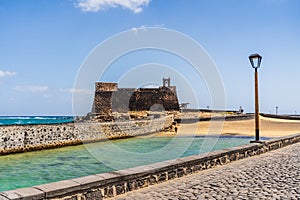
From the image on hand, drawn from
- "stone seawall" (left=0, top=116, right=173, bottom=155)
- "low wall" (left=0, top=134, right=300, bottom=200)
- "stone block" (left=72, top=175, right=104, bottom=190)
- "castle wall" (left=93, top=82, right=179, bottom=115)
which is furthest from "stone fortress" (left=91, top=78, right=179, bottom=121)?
"stone block" (left=72, top=175, right=104, bottom=190)

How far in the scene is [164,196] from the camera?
440cm

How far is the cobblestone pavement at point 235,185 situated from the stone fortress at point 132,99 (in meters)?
32.9

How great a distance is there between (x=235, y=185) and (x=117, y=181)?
199 cm

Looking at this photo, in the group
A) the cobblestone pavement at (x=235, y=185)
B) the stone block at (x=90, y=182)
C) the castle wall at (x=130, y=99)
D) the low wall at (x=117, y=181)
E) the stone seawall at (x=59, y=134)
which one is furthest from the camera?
the castle wall at (x=130, y=99)

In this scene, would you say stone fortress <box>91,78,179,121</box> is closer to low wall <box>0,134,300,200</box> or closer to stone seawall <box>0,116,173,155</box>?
stone seawall <box>0,116,173,155</box>

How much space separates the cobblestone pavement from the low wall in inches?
4.6

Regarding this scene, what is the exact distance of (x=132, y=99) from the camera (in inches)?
1631

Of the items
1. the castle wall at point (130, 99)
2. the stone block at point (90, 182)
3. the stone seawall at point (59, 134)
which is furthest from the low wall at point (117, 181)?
the castle wall at point (130, 99)

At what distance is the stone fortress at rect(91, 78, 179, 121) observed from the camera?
39.1 m

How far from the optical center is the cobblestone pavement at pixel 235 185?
444 centimetres

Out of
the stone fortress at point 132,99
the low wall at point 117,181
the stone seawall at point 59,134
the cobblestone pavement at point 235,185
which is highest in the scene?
the stone fortress at point 132,99

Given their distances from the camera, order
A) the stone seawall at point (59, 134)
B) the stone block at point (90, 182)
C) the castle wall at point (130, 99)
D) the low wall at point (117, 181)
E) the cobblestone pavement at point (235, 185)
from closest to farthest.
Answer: the low wall at point (117, 181)
the stone block at point (90, 182)
the cobblestone pavement at point (235, 185)
the stone seawall at point (59, 134)
the castle wall at point (130, 99)

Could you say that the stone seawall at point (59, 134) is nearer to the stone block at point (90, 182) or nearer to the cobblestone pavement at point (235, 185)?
the cobblestone pavement at point (235, 185)

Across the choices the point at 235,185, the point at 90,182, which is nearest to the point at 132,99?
the point at 235,185
